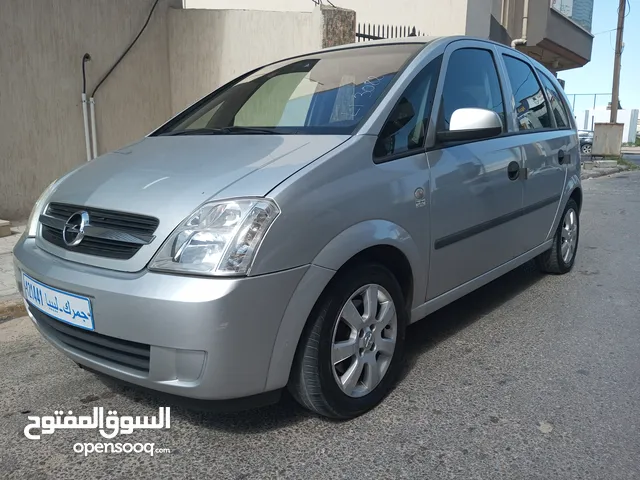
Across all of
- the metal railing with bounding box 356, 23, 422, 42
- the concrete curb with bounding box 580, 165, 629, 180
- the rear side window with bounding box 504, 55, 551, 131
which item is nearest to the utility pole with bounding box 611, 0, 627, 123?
the concrete curb with bounding box 580, 165, 629, 180

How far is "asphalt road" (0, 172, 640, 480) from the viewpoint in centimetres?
224

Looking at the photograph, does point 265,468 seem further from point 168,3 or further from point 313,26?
point 168,3

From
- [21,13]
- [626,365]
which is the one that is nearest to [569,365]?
[626,365]

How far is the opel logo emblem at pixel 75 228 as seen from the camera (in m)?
2.37

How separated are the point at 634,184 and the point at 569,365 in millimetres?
11510

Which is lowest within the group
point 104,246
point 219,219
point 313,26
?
point 104,246

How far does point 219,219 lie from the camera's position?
6.98 ft

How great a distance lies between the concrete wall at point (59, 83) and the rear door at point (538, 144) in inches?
190

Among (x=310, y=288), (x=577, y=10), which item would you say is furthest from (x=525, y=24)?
(x=310, y=288)

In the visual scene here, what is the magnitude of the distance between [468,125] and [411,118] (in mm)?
293

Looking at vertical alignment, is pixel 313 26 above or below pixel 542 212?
above

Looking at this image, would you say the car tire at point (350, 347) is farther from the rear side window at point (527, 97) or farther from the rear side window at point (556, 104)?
the rear side window at point (556, 104)

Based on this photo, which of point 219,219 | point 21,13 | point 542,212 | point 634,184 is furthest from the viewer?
point 634,184

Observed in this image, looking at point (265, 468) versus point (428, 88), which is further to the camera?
point (428, 88)
